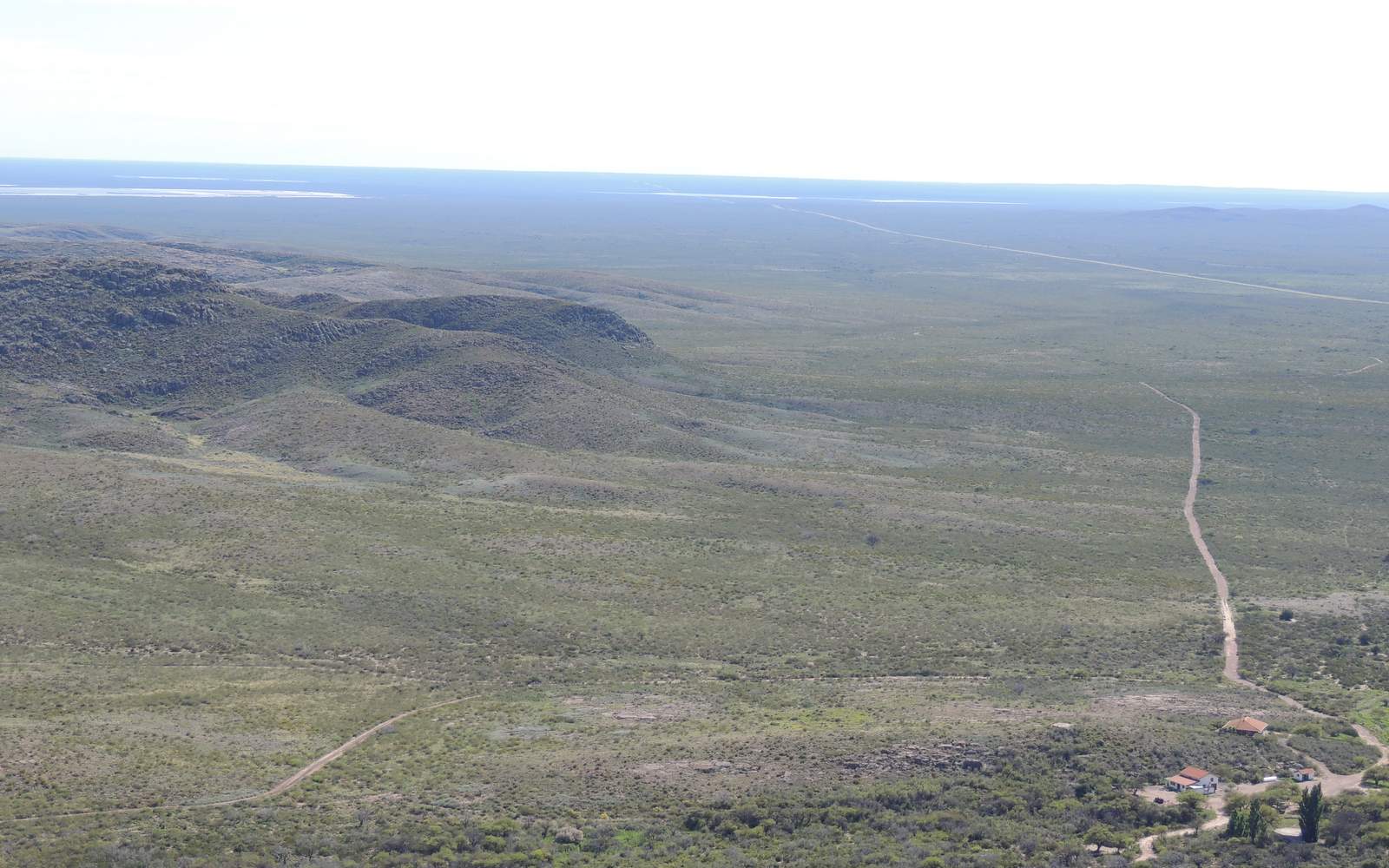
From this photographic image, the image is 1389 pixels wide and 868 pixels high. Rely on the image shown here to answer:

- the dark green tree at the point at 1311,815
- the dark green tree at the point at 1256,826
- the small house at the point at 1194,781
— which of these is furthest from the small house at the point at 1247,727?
the dark green tree at the point at 1256,826

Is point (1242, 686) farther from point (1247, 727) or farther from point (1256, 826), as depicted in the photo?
point (1256, 826)

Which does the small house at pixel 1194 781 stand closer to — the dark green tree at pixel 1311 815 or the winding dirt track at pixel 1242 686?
the winding dirt track at pixel 1242 686

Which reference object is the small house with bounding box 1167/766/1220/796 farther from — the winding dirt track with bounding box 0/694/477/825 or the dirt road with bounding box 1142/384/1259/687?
the winding dirt track with bounding box 0/694/477/825

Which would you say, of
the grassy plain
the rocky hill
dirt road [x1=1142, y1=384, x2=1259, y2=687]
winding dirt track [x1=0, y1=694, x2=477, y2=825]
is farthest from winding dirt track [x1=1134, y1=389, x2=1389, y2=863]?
the rocky hill

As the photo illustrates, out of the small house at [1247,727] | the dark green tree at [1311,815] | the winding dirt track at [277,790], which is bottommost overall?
the winding dirt track at [277,790]

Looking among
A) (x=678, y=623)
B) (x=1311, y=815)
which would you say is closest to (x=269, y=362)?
(x=678, y=623)

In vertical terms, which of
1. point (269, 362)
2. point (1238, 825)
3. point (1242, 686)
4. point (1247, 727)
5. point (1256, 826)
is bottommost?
point (1242, 686)

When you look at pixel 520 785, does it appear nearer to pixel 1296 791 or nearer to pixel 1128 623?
pixel 1296 791
